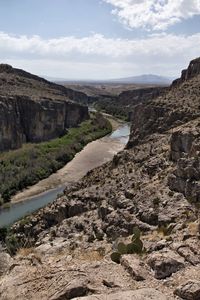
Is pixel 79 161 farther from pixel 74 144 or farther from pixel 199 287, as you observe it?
pixel 199 287

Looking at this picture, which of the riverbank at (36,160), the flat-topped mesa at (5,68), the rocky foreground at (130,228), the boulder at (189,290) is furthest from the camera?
the flat-topped mesa at (5,68)

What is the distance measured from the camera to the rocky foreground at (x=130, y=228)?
12945 mm

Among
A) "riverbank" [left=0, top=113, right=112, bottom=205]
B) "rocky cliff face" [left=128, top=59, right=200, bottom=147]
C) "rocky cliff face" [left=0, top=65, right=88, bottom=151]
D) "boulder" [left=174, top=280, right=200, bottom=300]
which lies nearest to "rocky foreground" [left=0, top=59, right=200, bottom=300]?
"boulder" [left=174, top=280, right=200, bottom=300]

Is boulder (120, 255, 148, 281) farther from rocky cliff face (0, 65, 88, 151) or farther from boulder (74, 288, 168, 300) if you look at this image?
rocky cliff face (0, 65, 88, 151)

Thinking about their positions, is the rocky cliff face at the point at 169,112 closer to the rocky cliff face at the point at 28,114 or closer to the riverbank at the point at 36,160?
the riverbank at the point at 36,160

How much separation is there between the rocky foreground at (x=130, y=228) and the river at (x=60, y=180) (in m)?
13.2

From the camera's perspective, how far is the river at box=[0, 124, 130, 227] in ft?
179

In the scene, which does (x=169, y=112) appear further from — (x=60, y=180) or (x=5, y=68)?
(x=5, y=68)

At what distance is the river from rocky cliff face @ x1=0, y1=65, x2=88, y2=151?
368 inches

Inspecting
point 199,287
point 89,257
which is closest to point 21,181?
point 89,257

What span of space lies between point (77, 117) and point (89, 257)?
99.9 metres

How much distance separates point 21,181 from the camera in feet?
213

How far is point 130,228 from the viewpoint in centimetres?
2488

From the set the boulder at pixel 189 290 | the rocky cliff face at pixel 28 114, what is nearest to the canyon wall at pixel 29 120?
the rocky cliff face at pixel 28 114
